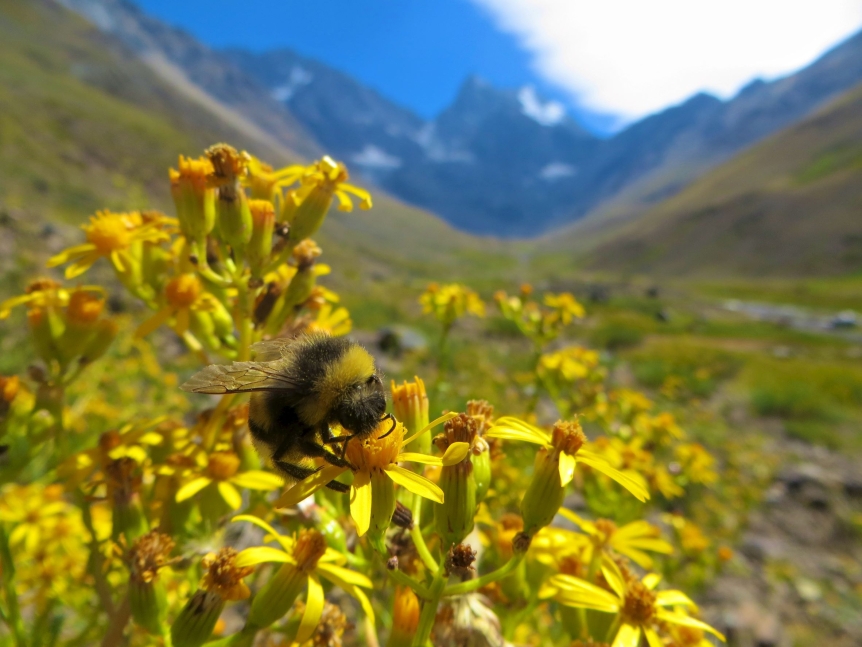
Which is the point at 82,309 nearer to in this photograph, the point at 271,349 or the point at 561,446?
the point at 271,349

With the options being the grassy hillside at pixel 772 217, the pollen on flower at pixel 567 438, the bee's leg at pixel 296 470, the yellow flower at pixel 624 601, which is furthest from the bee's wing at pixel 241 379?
the grassy hillside at pixel 772 217

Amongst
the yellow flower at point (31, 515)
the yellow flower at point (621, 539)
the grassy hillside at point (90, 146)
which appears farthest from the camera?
the grassy hillside at point (90, 146)

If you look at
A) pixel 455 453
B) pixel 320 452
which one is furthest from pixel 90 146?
pixel 455 453

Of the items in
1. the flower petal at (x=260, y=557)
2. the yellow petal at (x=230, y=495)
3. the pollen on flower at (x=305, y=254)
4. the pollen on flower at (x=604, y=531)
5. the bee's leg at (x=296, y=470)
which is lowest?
the flower petal at (x=260, y=557)

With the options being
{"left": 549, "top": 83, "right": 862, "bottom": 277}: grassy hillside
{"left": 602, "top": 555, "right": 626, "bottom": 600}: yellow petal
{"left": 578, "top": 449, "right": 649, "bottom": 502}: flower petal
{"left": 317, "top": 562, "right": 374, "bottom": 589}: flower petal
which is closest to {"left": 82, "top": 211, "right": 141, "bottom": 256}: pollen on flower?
{"left": 317, "top": 562, "right": 374, "bottom": 589}: flower petal

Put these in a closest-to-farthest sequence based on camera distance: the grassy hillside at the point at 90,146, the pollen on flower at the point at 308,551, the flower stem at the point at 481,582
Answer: the flower stem at the point at 481,582
the pollen on flower at the point at 308,551
the grassy hillside at the point at 90,146

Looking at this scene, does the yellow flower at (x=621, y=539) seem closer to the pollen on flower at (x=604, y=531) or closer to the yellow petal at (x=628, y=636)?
the pollen on flower at (x=604, y=531)
